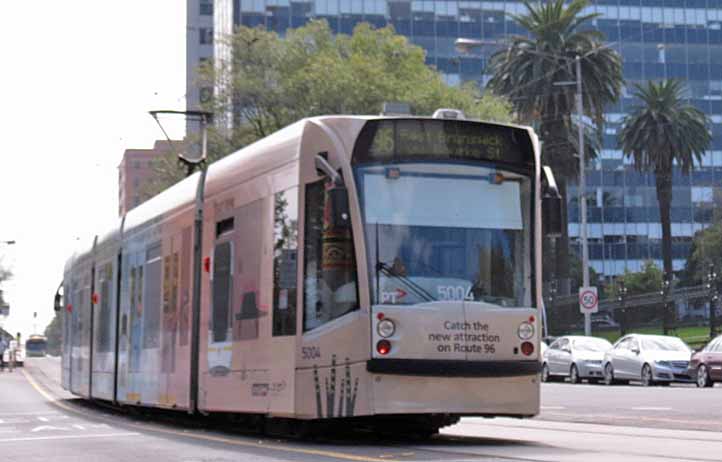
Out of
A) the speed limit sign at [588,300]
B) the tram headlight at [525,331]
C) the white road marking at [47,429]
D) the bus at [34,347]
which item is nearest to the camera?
the tram headlight at [525,331]

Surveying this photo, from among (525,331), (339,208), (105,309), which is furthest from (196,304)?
(105,309)

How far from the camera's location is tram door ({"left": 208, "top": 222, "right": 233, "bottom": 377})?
16.9 m

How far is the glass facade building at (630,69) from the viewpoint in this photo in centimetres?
10350

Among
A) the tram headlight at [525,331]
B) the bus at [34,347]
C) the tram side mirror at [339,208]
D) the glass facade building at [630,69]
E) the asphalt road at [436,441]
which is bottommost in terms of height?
the asphalt road at [436,441]

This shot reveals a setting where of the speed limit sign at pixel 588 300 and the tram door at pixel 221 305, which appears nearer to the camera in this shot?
the tram door at pixel 221 305

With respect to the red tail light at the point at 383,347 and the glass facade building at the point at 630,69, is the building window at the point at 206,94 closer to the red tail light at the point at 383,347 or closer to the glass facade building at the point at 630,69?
the glass facade building at the point at 630,69

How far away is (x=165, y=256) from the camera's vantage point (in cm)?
2033

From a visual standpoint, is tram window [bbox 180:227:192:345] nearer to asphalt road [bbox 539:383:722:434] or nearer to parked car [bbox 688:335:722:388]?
asphalt road [bbox 539:383:722:434]

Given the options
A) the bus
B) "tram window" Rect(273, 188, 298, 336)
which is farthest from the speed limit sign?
the bus

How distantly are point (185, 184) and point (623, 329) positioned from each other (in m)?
40.9

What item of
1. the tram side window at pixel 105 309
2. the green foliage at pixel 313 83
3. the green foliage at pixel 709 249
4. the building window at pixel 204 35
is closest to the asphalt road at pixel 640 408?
the tram side window at pixel 105 309

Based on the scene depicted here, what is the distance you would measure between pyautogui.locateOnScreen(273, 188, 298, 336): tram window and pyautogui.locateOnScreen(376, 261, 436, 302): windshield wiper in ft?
3.61

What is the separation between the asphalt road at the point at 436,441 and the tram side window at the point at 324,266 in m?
1.30

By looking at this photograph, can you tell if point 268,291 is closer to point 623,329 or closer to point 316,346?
point 316,346
